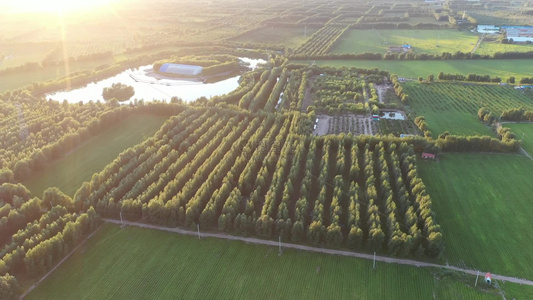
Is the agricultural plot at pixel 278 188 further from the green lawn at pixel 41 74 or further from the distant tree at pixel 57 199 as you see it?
the green lawn at pixel 41 74

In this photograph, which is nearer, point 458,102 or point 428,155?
point 428,155

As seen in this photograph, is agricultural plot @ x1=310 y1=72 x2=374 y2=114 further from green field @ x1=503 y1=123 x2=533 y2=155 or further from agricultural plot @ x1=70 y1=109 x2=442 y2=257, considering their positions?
green field @ x1=503 y1=123 x2=533 y2=155

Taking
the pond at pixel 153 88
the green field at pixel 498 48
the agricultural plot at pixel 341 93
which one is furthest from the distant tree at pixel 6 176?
the green field at pixel 498 48

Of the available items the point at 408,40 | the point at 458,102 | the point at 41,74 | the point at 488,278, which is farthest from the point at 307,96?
the point at 408,40

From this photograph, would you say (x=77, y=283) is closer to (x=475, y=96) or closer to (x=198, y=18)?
(x=475, y=96)

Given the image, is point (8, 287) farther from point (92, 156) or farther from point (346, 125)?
point (346, 125)

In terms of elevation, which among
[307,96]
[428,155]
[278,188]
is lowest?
[278,188]

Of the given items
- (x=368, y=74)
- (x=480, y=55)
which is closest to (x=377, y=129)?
(x=368, y=74)
